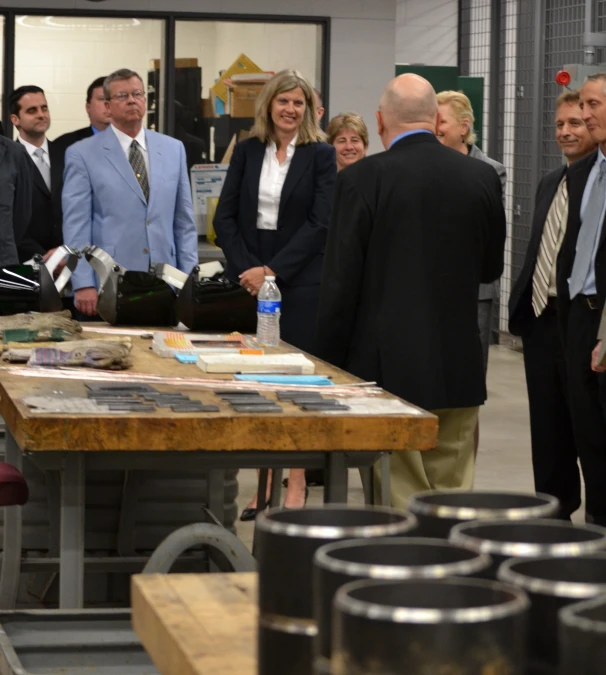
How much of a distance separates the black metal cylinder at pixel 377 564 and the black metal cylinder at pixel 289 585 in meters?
0.05

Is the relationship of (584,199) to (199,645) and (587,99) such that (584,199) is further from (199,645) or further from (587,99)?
(199,645)

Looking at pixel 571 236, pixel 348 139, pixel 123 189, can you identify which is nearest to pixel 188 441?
pixel 571 236

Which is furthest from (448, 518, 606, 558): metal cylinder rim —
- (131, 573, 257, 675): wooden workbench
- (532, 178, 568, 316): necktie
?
(532, 178, 568, 316): necktie

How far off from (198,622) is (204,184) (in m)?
9.00

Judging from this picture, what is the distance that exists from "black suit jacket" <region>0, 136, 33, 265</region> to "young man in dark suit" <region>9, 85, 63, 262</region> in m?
0.17

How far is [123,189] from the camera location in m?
5.44

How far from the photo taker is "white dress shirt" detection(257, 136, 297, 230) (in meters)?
5.40

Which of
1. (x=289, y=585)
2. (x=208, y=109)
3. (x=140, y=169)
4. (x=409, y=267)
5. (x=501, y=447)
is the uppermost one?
(x=208, y=109)

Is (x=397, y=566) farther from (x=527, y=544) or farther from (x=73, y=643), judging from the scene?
(x=73, y=643)

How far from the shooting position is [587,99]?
4.34m

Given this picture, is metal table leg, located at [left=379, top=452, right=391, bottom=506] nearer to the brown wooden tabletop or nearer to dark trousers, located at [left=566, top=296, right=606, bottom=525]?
the brown wooden tabletop

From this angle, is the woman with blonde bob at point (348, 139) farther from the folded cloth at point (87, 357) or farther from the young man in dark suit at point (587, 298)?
the folded cloth at point (87, 357)

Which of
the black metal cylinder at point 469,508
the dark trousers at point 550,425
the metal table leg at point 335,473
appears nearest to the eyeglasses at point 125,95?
the dark trousers at point 550,425

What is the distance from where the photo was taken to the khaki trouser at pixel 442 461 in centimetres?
404
